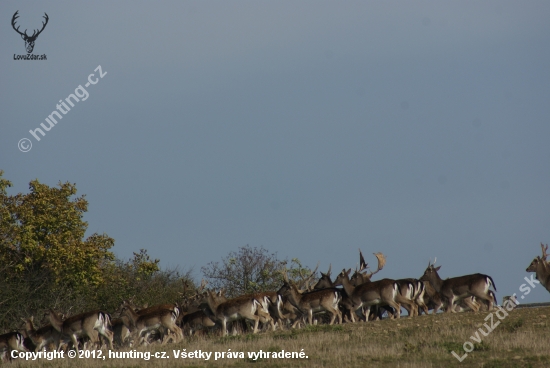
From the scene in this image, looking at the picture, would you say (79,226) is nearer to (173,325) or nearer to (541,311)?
(173,325)

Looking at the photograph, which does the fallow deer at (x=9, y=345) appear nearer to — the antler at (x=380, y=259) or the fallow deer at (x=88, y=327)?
the fallow deer at (x=88, y=327)

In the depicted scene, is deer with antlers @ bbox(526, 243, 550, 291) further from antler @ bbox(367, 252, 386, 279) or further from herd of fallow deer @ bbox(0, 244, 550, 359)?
antler @ bbox(367, 252, 386, 279)

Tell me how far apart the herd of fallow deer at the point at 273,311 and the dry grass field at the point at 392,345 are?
1607 mm

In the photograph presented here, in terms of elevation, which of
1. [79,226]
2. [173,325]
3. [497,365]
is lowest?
[497,365]

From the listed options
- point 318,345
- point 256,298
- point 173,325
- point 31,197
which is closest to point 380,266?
point 256,298

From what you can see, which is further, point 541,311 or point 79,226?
point 79,226

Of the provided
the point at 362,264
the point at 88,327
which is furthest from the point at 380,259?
the point at 88,327

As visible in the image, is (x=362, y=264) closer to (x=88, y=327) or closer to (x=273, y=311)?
(x=273, y=311)

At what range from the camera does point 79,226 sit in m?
29.8

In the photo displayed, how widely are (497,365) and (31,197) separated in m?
19.3

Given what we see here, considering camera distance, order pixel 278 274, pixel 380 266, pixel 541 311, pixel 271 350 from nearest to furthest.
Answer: pixel 271 350 → pixel 541 311 → pixel 380 266 → pixel 278 274

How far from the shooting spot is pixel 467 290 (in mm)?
23797

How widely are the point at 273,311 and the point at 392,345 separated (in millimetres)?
7722
